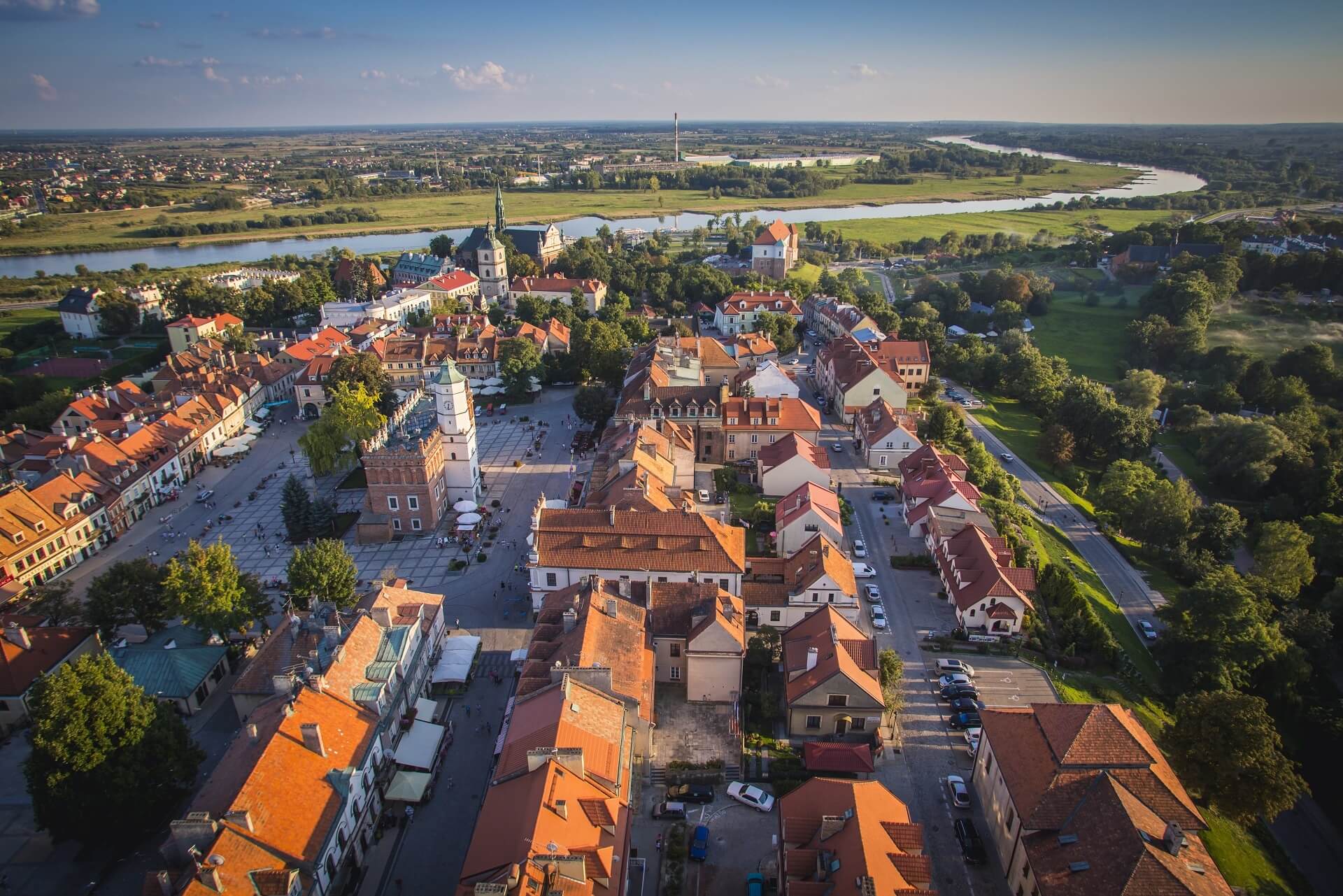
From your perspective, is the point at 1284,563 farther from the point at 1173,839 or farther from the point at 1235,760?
the point at 1173,839

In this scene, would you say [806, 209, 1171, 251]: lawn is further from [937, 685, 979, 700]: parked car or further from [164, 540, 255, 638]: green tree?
[164, 540, 255, 638]: green tree

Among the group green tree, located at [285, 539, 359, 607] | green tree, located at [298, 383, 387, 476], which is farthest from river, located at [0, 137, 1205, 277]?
green tree, located at [285, 539, 359, 607]

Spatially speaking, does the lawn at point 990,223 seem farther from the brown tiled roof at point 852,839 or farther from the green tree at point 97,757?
the green tree at point 97,757

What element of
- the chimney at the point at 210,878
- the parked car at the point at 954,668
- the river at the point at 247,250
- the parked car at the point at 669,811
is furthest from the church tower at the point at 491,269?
the chimney at the point at 210,878

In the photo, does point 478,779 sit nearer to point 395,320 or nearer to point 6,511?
point 6,511

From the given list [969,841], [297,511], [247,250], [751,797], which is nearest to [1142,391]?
[969,841]
